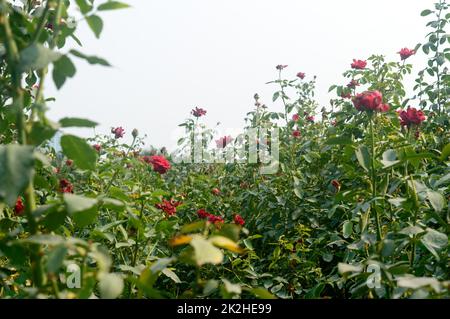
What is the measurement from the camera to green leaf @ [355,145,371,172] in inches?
66.8

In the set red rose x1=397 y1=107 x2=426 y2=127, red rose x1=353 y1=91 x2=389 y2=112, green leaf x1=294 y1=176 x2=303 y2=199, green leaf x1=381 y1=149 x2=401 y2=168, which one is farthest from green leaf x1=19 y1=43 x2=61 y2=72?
green leaf x1=294 y1=176 x2=303 y2=199

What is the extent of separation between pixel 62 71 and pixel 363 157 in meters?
1.08

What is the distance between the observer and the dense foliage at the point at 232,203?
1.01 m

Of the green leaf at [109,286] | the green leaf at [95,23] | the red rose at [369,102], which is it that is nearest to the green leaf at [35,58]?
the green leaf at [95,23]

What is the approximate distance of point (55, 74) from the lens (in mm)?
1086

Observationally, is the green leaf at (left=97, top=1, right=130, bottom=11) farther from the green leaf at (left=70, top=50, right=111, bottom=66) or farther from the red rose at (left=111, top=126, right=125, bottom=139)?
the red rose at (left=111, top=126, right=125, bottom=139)

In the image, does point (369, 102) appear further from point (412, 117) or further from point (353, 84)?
point (353, 84)

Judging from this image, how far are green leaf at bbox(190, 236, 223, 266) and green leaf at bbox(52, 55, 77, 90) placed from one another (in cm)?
49

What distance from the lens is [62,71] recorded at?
1085 millimetres

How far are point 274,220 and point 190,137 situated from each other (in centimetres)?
235

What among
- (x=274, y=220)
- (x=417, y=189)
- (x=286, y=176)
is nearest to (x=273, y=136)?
(x=286, y=176)

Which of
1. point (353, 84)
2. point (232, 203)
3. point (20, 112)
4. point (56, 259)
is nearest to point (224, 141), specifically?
point (232, 203)

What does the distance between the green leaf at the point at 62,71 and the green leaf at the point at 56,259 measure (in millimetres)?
398
